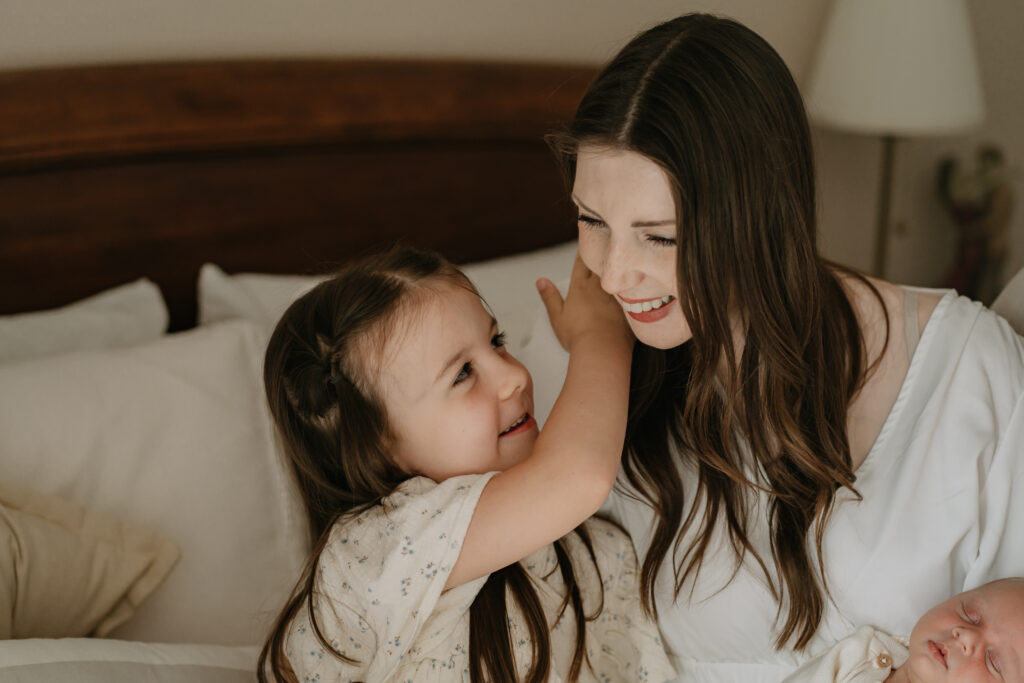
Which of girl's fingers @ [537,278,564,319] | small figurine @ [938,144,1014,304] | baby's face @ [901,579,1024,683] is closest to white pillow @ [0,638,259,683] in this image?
girl's fingers @ [537,278,564,319]

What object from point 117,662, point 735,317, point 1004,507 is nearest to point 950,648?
point 1004,507

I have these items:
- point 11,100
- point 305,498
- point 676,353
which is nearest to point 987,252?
point 676,353

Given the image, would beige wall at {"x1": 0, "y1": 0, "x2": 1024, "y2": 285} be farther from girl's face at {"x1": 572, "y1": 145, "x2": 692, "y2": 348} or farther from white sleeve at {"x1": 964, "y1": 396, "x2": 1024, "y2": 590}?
white sleeve at {"x1": 964, "y1": 396, "x2": 1024, "y2": 590}

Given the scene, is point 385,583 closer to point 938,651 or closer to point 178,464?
point 178,464

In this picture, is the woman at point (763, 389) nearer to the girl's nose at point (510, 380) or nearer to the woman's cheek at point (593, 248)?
the woman's cheek at point (593, 248)

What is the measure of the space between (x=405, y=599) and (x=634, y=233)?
532mm

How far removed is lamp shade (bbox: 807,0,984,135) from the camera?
251 cm

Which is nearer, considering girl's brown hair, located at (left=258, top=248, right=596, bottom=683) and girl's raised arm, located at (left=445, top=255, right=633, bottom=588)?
girl's raised arm, located at (left=445, top=255, right=633, bottom=588)

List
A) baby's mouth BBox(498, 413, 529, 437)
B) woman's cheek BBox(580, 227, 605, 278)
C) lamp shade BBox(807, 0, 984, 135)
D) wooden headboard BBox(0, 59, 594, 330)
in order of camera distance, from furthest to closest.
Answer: lamp shade BBox(807, 0, 984, 135) → wooden headboard BBox(0, 59, 594, 330) → baby's mouth BBox(498, 413, 529, 437) → woman's cheek BBox(580, 227, 605, 278)

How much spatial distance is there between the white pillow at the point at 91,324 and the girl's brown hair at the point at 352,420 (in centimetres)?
45

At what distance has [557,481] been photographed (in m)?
1.11

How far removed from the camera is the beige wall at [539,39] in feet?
5.39

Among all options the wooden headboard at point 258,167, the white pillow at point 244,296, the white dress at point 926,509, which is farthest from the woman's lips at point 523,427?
the wooden headboard at point 258,167

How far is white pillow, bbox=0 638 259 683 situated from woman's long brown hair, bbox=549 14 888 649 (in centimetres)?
62
